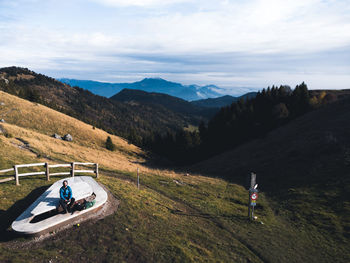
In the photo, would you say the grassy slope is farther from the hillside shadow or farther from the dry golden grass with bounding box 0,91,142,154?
the dry golden grass with bounding box 0,91,142,154

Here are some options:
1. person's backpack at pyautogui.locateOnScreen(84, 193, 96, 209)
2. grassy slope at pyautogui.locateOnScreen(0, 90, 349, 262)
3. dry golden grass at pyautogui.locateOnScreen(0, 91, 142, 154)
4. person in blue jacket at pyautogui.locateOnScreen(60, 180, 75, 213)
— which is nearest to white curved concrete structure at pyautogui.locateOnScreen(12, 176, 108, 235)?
person's backpack at pyautogui.locateOnScreen(84, 193, 96, 209)

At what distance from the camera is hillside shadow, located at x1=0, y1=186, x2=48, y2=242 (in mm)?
11059

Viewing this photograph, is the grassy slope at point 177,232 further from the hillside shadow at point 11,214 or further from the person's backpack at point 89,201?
the person's backpack at point 89,201

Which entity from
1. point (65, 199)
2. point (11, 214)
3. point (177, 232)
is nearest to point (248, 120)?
point (177, 232)

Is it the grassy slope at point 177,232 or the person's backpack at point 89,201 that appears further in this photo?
the person's backpack at point 89,201

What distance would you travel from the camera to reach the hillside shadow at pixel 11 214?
36.3 ft

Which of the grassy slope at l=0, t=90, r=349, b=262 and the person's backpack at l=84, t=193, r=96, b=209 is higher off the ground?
the person's backpack at l=84, t=193, r=96, b=209

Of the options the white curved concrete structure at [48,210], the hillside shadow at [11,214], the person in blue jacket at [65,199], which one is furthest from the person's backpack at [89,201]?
the hillside shadow at [11,214]

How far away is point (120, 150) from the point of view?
73.6 metres

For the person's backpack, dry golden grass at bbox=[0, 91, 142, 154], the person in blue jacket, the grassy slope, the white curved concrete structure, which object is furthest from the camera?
dry golden grass at bbox=[0, 91, 142, 154]

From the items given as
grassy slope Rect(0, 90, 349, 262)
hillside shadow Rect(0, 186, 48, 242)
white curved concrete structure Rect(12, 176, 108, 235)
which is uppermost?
white curved concrete structure Rect(12, 176, 108, 235)

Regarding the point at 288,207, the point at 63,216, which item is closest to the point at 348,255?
the point at 288,207

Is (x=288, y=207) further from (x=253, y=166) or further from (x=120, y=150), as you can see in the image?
(x=120, y=150)

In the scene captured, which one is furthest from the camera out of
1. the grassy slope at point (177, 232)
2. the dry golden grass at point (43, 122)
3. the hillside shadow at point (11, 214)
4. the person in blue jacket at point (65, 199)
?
the dry golden grass at point (43, 122)
